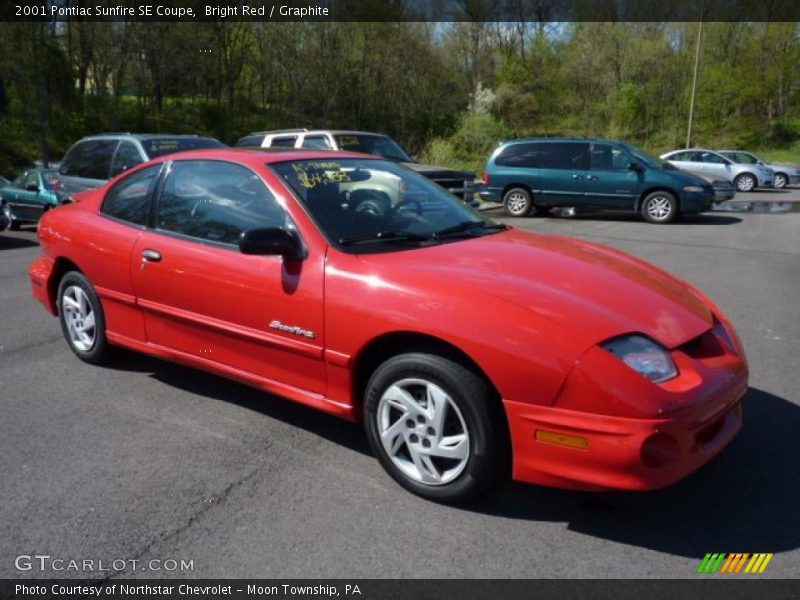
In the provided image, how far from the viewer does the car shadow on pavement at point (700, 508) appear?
2838 millimetres

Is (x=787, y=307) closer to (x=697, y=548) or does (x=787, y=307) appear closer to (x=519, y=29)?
(x=697, y=548)

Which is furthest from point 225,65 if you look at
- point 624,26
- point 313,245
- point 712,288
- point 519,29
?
point 313,245

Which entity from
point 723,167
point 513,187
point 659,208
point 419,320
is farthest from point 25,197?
point 723,167

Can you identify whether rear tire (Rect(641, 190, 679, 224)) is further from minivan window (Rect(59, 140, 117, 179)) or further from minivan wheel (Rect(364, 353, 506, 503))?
minivan wheel (Rect(364, 353, 506, 503))

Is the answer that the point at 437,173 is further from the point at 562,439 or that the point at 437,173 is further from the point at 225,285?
the point at 562,439

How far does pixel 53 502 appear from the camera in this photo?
316 cm

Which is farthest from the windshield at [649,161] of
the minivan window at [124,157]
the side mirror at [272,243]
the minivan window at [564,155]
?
the side mirror at [272,243]

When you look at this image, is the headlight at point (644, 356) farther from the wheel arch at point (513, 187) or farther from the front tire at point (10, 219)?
the wheel arch at point (513, 187)

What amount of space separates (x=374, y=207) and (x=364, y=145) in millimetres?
9060

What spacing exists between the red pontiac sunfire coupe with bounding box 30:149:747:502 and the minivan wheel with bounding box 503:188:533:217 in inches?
481

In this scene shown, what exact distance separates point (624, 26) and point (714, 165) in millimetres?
28292

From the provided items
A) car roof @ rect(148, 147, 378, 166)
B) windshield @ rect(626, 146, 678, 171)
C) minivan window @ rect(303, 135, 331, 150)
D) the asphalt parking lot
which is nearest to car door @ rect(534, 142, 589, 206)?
windshield @ rect(626, 146, 678, 171)

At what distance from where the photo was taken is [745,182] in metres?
24.8

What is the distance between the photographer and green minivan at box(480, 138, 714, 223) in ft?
48.6
